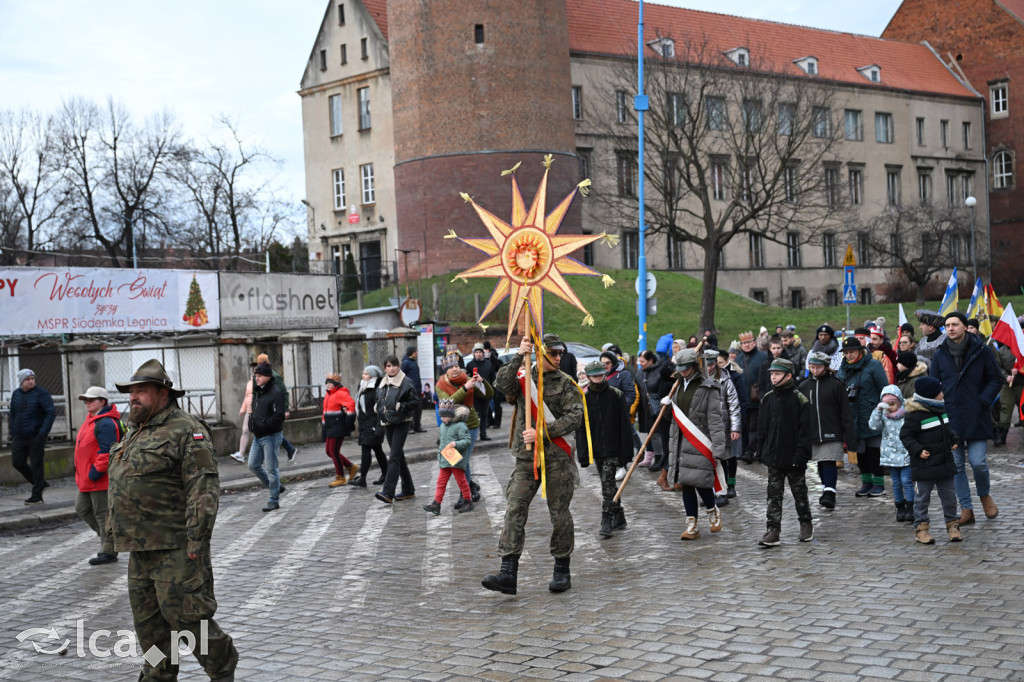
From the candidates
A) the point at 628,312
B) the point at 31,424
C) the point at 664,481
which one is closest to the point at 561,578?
the point at 664,481

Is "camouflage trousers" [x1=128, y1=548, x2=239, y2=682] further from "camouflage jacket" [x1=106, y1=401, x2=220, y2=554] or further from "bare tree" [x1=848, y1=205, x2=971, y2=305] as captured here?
"bare tree" [x1=848, y1=205, x2=971, y2=305]

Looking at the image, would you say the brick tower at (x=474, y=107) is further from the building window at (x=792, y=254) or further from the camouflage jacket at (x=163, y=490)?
the camouflage jacket at (x=163, y=490)

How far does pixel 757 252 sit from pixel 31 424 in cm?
5028

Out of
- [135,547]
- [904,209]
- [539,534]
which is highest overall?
[904,209]

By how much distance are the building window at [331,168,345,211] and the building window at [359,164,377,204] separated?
1541 mm

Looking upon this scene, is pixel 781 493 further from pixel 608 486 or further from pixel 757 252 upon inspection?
pixel 757 252

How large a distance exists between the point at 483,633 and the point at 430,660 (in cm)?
72

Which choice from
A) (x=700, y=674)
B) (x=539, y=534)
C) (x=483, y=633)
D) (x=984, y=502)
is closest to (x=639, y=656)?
(x=700, y=674)

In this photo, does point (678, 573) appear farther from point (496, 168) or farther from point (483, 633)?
point (496, 168)

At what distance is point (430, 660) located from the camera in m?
7.00

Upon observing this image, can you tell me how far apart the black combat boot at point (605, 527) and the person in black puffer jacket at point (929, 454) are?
2.92 m

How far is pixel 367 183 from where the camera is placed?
193 feet

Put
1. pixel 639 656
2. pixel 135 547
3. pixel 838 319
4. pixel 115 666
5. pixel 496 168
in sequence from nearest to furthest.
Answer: pixel 135 547, pixel 639 656, pixel 115 666, pixel 838 319, pixel 496 168

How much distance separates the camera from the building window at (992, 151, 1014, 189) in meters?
70.4
